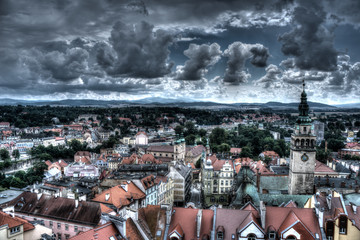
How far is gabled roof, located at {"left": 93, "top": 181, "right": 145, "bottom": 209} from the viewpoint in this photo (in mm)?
44209

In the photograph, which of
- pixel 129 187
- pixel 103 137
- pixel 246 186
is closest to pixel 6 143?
pixel 103 137

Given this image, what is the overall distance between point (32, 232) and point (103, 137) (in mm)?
158864

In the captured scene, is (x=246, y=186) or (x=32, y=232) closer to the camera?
(x=32, y=232)

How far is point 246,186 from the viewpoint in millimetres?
45469

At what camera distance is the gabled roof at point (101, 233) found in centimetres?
2520

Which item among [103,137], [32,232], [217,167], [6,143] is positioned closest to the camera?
[32,232]

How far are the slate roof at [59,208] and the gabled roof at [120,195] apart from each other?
16.2 feet

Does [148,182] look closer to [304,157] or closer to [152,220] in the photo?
[152,220]

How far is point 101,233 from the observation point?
1039 inches

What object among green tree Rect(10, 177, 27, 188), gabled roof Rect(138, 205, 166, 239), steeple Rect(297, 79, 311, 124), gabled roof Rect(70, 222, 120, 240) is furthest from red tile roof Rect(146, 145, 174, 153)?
gabled roof Rect(70, 222, 120, 240)

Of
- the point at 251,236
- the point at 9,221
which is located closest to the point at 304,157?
the point at 251,236

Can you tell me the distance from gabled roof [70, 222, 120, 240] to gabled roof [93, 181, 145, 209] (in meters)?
16.0

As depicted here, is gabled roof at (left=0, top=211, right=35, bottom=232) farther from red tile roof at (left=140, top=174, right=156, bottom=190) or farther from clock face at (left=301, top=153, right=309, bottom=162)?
clock face at (left=301, top=153, right=309, bottom=162)

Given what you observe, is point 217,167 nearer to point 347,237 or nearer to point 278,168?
point 278,168
